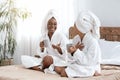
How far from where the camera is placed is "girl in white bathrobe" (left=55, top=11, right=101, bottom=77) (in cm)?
276

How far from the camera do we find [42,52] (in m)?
3.50

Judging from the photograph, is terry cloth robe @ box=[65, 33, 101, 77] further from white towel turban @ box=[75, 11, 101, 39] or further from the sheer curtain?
the sheer curtain

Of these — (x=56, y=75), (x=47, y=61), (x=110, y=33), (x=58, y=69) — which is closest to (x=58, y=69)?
(x=58, y=69)

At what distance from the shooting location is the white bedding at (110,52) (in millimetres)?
3535

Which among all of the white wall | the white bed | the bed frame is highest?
the white wall

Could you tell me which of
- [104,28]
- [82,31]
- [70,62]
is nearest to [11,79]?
[70,62]

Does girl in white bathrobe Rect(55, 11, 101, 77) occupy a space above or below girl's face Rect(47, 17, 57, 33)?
below

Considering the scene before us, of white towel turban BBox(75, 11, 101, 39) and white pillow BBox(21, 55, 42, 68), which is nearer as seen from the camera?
white towel turban BBox(75, 11, 101, 39)

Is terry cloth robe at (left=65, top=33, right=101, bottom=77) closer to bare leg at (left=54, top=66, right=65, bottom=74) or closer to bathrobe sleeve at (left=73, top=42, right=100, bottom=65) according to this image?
bathrobe sleeve at (left=73, top=42, right=100, bottom=65)

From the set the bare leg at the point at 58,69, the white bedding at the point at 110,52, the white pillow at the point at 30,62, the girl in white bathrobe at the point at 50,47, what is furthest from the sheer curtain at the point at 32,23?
the bare leg at the point at 58,69

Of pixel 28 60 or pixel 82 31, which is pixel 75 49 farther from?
pixel 28 60

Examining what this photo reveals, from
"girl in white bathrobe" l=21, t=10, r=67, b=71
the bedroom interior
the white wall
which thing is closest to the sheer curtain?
the bedroom interior

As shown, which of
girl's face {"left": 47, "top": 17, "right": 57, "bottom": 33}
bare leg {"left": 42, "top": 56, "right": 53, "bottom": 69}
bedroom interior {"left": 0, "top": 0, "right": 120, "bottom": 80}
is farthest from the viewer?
bedroom interior {"left": 0, "top": 0, "right": 120, "bottom": 80}

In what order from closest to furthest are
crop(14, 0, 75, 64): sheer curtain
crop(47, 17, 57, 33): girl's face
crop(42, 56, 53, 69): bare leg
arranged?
1. crop(42, 56, 53, 69): bare leg
2. crop(47, 17, 57, 33): girl's face
3. crop(14, 0, 75, 64): sheer curtain
